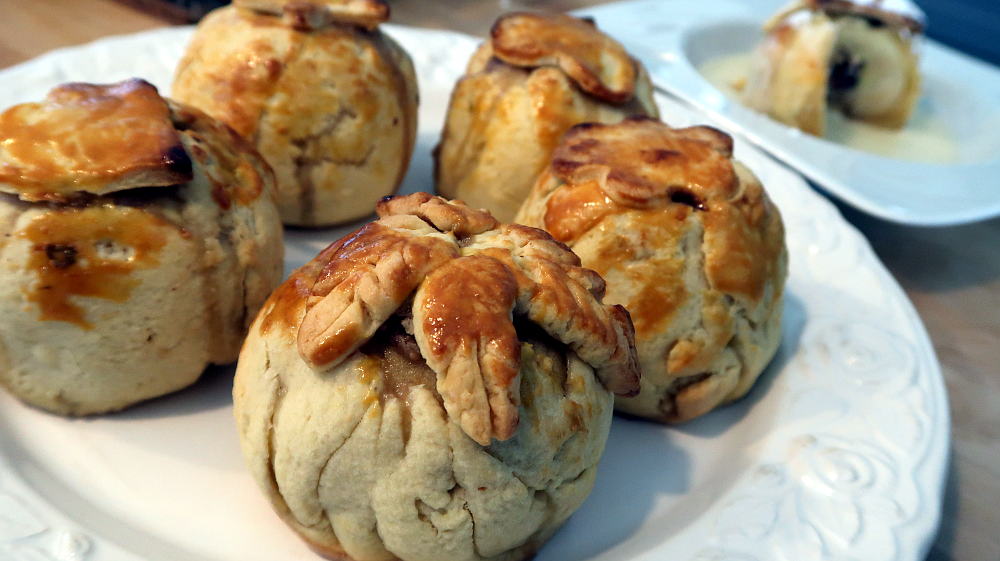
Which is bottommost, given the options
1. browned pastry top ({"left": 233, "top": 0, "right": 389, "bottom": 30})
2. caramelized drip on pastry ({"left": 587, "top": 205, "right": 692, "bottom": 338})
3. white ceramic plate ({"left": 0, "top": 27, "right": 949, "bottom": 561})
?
white ceramic plate ({"left": 0, "top": 27, "right": 949, "bottom": 561})

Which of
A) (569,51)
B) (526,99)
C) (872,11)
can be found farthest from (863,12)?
(526,99)

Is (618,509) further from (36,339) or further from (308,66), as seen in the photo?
(308,66)

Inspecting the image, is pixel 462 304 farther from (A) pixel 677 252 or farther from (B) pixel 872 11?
(B) pixel 872 11

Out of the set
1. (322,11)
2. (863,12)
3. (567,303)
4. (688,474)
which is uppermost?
(322,11)

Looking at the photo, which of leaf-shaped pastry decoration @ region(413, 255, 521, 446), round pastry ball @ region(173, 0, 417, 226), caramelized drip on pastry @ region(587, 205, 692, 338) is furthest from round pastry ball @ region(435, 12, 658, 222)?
leaf-shaped pastry decoration @ region(413, 255, 521, 446)

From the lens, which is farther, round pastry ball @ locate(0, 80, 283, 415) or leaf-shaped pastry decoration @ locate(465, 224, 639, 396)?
round pastry ball @ locate(0, 80, 283, 415)

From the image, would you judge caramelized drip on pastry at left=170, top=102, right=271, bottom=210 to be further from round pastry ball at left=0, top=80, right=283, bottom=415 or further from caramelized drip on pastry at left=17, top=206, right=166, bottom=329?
caramelized drip on pastry at left=17, top=206, right=166, bottom=329

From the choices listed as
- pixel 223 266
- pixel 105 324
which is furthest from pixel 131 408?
pixel 223 266

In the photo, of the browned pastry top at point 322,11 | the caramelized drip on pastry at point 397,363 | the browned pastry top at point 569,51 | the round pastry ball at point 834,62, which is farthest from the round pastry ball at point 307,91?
the round pastry ball at point 834,62
